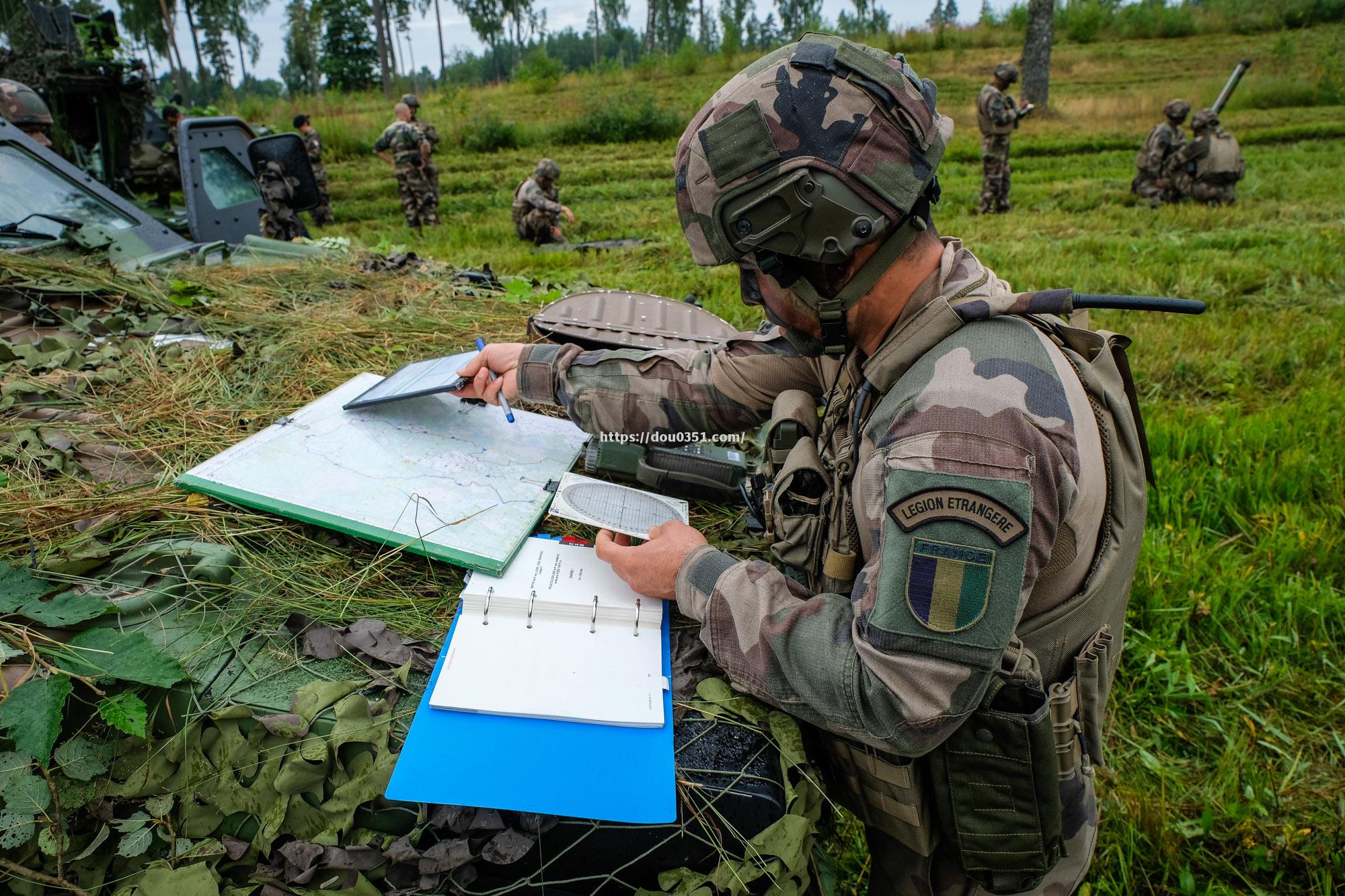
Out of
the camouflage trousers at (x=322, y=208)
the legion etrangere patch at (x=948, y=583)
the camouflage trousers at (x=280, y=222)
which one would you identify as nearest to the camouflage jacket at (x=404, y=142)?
the camouflage trousers at (x=322, y=208)

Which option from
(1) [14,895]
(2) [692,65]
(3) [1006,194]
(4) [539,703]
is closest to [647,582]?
(4) [539,703]

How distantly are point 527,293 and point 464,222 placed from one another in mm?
6744

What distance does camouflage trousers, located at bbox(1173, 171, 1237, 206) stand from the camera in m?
9.84

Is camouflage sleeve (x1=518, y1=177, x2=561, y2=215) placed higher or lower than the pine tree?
lower

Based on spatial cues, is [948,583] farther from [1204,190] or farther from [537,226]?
[1204,190]

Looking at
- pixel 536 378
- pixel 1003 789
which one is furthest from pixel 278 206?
pixel 1003 789

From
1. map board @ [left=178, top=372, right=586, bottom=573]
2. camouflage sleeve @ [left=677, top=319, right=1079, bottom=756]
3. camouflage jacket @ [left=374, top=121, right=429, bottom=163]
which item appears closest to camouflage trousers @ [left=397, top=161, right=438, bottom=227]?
camouflage jacket @ [left=374, top=121, right=429, bottom=163]

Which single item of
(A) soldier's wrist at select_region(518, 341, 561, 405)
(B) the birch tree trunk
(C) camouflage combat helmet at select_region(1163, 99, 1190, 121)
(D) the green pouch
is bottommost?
(D) the green pouch

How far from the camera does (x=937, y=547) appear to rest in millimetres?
1104

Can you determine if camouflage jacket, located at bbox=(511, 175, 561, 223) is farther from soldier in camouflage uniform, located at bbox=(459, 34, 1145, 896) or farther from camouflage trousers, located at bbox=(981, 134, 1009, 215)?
soldier in camouflage uniform, located at bbox=(459, 34, 1145, 896)

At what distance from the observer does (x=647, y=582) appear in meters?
1.54

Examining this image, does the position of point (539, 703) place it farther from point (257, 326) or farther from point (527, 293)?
point (527, 293)

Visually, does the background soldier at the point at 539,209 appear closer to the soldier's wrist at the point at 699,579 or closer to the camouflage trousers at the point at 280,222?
the camouflage trousers at the point at 280,222

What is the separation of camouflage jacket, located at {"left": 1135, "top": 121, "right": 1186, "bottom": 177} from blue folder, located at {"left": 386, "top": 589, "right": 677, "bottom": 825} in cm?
1170
